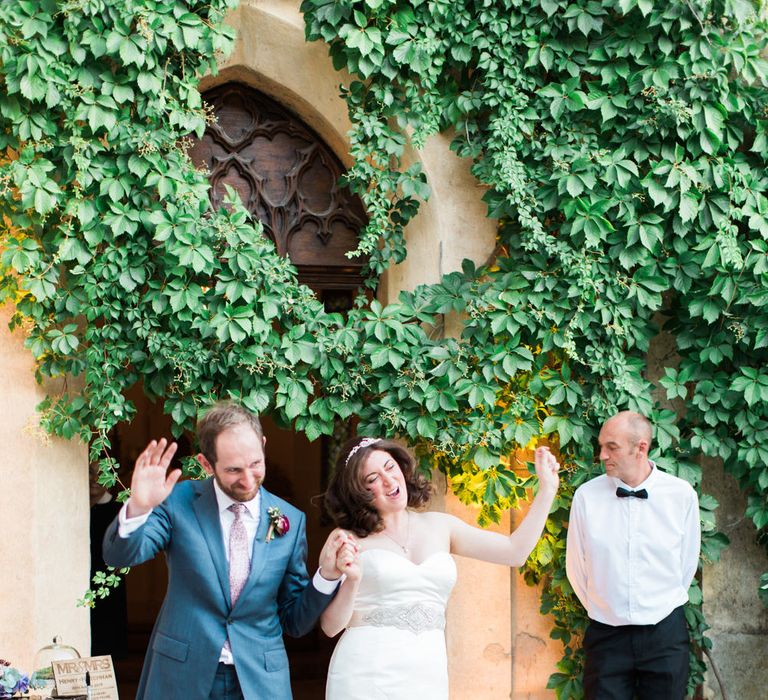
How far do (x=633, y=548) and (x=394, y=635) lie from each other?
154cm

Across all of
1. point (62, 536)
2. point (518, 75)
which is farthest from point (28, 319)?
point (518, 75)

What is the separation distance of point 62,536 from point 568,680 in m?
2.77

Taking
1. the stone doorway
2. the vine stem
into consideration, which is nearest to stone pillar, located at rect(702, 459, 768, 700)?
the vine stem

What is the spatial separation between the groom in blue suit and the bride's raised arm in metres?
0.60

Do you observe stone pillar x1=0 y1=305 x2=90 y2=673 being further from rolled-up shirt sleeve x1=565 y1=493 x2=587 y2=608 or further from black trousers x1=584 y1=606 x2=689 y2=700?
black trousers x1=584 y1=606 x2=689 y2=700

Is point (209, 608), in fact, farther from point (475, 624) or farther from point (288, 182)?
point (288, 182)

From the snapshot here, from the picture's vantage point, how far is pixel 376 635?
3959mm

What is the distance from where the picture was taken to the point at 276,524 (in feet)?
12.2

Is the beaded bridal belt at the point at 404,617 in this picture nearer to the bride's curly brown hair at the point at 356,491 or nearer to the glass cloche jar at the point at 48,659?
the bride's curly brown hair at the point at 356,491

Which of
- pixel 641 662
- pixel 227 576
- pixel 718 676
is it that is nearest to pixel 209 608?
pixel 227 576

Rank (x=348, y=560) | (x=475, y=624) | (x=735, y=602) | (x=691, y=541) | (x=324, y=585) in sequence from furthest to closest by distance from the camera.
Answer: (x=735, y=602), (x=475, y=624), (x=691, y=541), (x=324, y=585), (x=348, y=560)

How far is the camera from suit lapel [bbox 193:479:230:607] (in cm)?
362

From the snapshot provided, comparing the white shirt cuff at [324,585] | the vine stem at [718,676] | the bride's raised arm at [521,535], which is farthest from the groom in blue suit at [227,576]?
the vine stem at [718,676]

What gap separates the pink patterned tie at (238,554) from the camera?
145 inches
